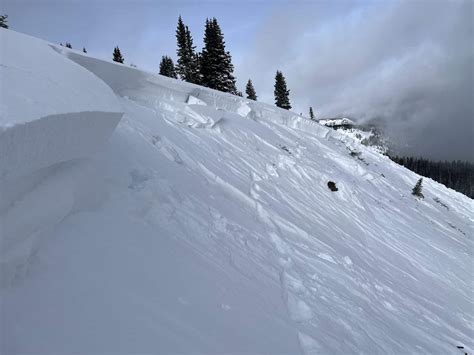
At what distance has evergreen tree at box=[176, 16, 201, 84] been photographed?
38062 mm

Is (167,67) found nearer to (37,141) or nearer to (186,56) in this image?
(186,56)

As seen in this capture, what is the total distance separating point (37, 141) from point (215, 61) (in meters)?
31.8

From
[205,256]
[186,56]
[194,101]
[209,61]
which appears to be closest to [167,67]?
[186,56]

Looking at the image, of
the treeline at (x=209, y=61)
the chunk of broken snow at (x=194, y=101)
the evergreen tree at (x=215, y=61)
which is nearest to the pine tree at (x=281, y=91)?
the treeline at (x=209, y=61)

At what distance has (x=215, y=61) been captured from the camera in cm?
3178

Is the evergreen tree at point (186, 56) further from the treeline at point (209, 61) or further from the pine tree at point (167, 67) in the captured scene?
the pine tree at point (167, 67)

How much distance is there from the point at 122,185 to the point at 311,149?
44.9 ft

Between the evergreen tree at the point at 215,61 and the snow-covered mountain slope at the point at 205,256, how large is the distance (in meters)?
19.2

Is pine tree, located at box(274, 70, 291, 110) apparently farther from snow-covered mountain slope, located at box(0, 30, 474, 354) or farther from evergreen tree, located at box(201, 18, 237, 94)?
snow-covered mountain slope, located at box(0, 30, 474, 354)

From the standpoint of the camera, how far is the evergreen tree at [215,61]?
104ft

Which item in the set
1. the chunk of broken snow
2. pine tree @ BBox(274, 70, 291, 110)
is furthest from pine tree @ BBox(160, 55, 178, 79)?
the chunk of broken snow

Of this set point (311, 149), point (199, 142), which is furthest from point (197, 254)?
point (311, 149)

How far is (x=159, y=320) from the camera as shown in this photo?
130 inches

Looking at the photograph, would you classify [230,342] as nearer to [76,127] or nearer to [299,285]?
[299,285]
